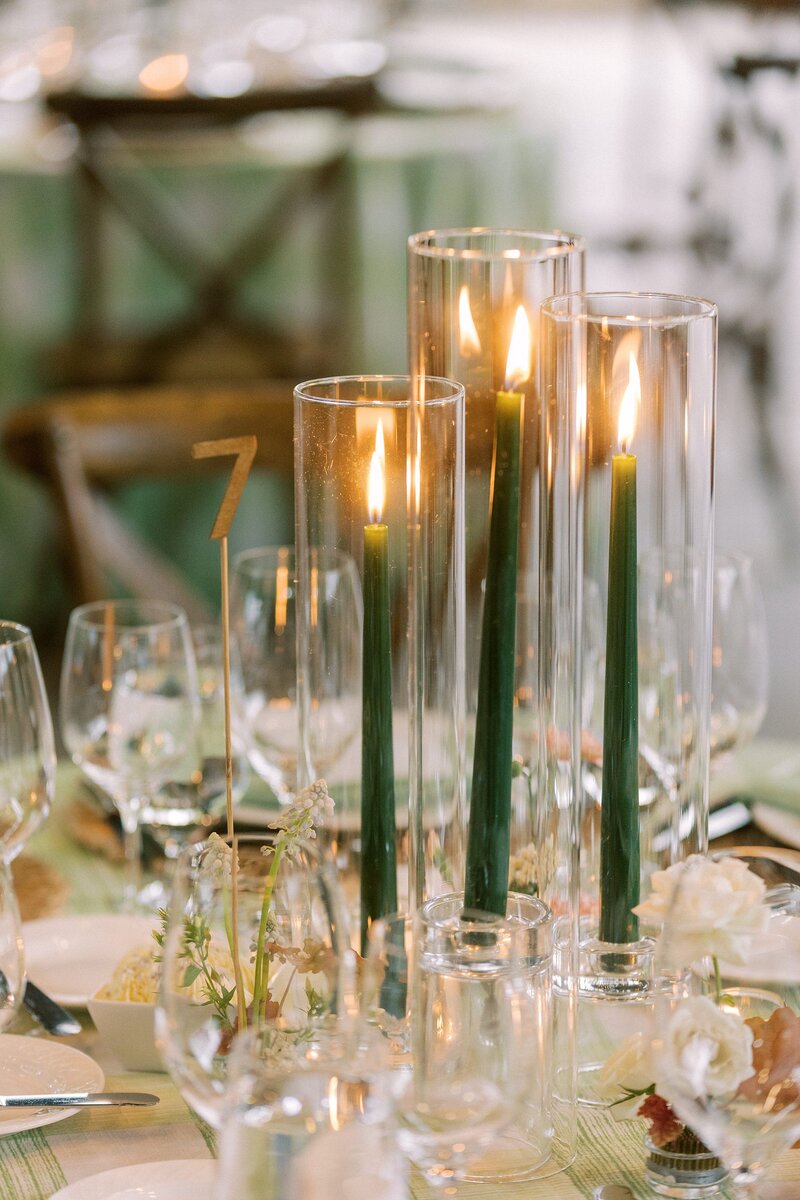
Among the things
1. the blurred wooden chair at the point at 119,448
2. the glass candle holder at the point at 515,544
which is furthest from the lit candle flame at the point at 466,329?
the blurred wooden chair at the point at 119,448

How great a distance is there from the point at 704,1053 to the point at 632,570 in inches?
9.6

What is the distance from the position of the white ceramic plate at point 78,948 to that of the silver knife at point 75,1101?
156 millimetres

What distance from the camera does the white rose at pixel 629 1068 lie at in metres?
0.78

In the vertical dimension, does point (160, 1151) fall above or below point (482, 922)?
below

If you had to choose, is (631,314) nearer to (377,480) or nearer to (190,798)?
(377,480)

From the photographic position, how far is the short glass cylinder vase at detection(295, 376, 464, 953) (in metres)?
0.81

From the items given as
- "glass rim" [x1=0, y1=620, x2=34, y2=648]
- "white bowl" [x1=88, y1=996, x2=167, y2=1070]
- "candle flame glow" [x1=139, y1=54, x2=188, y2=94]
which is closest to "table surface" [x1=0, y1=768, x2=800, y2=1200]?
"white bowl" [x1=88, y1=996, x2=167, y2=1070]

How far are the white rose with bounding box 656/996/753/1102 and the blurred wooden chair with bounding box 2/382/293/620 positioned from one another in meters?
1.48

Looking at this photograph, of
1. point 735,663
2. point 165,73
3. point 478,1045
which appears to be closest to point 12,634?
point 478,1045

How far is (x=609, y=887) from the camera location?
0.85 metres

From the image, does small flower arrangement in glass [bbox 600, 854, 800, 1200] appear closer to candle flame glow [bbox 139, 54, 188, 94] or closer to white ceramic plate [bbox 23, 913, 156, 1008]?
white ceramic plate [bbox 23, 913, 156, 1008]

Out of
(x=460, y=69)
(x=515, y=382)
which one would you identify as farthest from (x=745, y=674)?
(x=460, y=69)

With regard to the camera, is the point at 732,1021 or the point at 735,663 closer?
the point at 732,1021

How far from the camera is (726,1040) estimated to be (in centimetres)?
68
